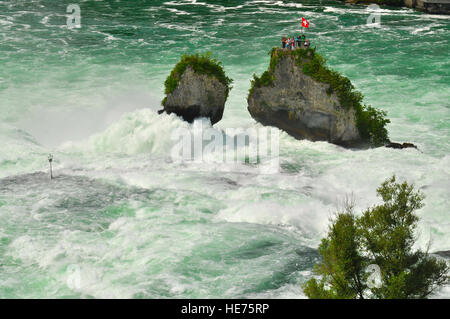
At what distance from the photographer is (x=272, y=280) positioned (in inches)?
1116

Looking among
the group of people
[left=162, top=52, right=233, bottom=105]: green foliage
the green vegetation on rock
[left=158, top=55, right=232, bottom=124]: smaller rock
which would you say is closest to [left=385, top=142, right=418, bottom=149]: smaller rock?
the green vegetation on rock

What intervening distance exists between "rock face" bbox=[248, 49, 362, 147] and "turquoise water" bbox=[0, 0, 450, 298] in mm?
1074

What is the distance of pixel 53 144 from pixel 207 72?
12.9 meters

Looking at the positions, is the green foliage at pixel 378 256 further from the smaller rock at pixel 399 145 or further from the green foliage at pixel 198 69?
the green foliage at pixel 198 69

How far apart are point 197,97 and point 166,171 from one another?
27.2ft

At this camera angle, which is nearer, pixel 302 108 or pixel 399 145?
pixel 399 145

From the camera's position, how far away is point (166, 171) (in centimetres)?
4134

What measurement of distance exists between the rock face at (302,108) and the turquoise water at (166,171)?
107cm

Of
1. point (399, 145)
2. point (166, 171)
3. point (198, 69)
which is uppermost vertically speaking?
point (198, 69)

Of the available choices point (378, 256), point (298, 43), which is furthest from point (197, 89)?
point (378, 256)

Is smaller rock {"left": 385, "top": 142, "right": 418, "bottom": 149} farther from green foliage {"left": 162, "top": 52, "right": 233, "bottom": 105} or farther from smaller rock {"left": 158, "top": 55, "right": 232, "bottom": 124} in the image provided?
green foliage {"left": 162, "top": 52, "right": 233, "bottom": 105}

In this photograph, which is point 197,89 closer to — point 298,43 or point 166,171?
point 298,43

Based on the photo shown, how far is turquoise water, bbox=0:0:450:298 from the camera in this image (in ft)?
96.4

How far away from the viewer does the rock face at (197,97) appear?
47188 mm
